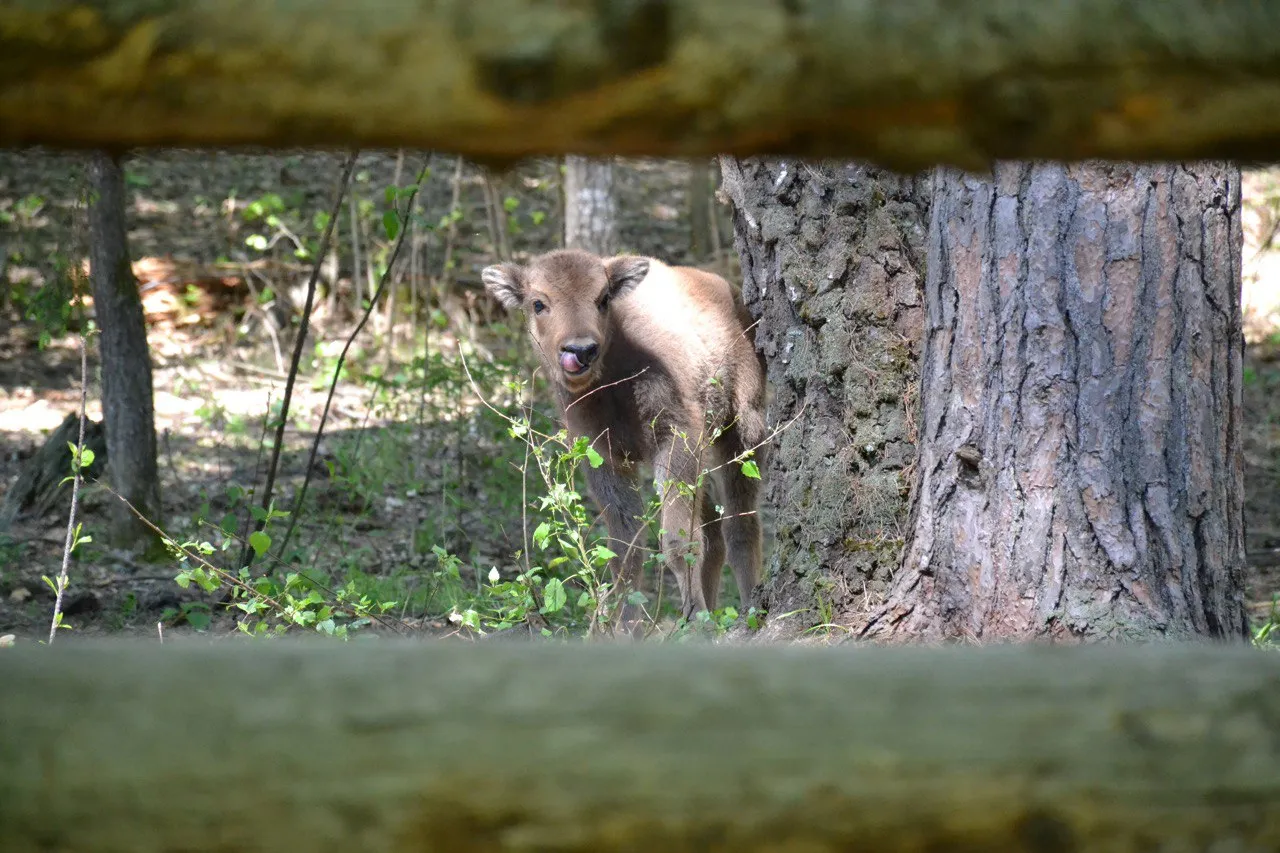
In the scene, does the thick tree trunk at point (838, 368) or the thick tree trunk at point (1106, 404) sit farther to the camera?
the thick tree trunk at point (838, 368)

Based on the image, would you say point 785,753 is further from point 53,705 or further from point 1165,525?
point 1165,525

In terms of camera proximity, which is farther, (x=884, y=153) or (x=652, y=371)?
(x=652, y=371)

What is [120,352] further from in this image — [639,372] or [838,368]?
[838,368]

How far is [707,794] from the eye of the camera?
129 cm

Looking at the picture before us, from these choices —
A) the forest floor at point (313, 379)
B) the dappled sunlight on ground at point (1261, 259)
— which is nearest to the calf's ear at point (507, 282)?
the forest floor at point (313, 379)

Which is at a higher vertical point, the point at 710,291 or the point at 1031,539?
the point at 710,291

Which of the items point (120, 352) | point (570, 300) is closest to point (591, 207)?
point (570, 300)

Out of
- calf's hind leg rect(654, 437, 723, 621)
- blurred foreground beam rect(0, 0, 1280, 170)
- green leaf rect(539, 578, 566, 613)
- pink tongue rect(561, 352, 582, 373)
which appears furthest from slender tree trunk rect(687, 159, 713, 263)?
blurred foreground beam rect(0, 0, 1280, 170)

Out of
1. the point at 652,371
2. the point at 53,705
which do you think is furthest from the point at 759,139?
the point at 652,371

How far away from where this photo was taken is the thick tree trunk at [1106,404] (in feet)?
14.6

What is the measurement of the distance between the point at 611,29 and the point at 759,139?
0.19 meters

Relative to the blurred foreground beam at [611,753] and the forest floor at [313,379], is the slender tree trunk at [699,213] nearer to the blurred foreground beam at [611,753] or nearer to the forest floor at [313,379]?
the forest floor at [313,379]

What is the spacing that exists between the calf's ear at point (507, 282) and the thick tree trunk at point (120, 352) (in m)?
Result: 2.16

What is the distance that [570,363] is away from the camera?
755cm
